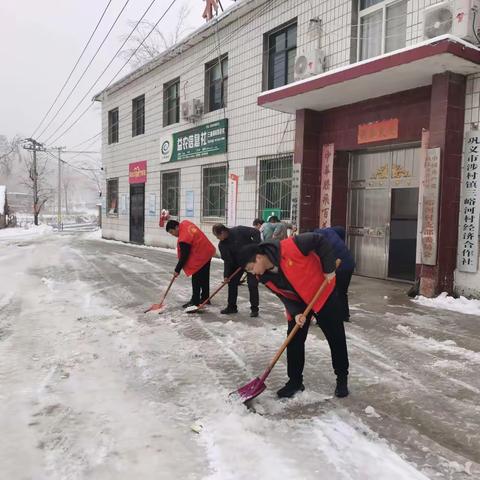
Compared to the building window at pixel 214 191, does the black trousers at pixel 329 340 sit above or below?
below

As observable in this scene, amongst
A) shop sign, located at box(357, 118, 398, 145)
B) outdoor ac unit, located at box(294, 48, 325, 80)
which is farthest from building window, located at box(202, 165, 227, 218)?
shop sign, located at box(357, 118, 398, 145)

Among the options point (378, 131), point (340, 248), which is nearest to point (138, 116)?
point (378, 131)

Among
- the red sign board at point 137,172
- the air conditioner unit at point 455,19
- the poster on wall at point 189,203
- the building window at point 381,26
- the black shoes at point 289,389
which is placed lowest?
the black shoes at point 289,389

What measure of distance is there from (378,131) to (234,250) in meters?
4.19

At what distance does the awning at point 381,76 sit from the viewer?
663 cm

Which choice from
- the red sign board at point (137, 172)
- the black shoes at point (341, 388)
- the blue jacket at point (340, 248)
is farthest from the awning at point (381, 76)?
the red sign board at point (137, 172)

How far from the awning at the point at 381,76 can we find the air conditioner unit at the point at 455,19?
1.27 feet

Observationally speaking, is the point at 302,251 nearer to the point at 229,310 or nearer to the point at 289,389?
the point at 289,389

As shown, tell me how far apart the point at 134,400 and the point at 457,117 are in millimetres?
6429

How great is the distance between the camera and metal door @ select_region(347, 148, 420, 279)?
29.7 feet

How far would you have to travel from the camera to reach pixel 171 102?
17141 millimetres

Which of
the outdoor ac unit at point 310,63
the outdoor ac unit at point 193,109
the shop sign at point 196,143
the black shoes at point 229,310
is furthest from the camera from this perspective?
the outdoor ac unit at point 193,109

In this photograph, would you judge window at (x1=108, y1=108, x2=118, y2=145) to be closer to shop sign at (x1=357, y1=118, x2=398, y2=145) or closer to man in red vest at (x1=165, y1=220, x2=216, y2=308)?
shop sign at (x1=357, y1=118, x2=398, y2=145)

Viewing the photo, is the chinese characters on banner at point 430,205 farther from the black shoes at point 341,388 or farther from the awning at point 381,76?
the black shoes at point 341,388
